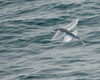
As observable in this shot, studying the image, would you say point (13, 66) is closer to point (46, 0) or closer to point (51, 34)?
point (51, 34)

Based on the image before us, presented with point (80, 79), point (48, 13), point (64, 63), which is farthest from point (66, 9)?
point (80, 79)

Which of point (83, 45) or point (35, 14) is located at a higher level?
point (35, 14)

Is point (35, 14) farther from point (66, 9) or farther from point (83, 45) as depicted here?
point (83, 45)

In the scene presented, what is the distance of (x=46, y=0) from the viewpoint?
1005 inches

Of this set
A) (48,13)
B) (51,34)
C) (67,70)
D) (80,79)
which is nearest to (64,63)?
(67,70)

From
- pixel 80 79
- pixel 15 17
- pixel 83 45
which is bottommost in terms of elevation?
pixel 80 79

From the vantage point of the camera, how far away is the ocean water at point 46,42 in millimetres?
16625

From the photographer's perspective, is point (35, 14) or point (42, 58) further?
point (35, 14)

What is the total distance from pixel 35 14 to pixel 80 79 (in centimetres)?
892

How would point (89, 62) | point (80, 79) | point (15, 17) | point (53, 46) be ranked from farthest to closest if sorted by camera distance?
point (15, 17)
point (53, 46)
point (89, 62)
point (80, 79)

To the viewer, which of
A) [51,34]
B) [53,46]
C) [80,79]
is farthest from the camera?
[51,34]

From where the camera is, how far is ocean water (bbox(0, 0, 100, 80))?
16.6 m

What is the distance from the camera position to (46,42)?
19438 mm

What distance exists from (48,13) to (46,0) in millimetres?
2349
